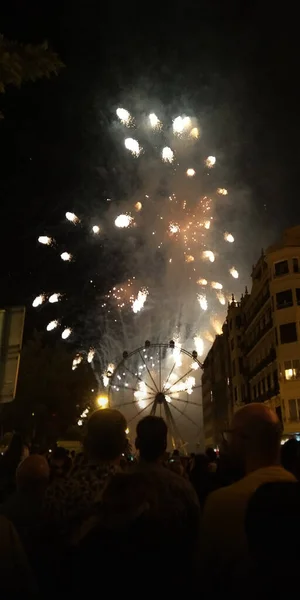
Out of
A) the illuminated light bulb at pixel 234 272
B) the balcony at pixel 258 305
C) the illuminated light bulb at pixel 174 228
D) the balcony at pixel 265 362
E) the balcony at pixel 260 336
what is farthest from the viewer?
the illuminated light bulb at pixel 234 272

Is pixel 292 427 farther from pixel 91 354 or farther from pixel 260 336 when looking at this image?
pixel 91 354

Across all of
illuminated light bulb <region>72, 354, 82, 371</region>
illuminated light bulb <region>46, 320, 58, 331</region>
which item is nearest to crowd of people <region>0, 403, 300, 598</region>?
illuminated light bulb <region>72, 354, 82, 371</region>

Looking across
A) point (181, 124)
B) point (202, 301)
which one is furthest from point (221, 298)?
point (181, 124)

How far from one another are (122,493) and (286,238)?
155ft

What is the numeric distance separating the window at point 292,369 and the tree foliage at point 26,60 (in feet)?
125

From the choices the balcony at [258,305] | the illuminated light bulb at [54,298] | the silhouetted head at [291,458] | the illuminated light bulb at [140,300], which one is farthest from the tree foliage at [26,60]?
the illuminated light bulb at [54,298]

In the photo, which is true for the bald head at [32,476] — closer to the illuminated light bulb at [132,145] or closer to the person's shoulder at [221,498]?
the person's shoulder at [221,498]

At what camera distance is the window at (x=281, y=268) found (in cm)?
4444

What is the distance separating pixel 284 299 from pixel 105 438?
41861 mm

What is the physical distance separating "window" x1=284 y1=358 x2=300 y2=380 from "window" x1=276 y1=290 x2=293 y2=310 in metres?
5.19

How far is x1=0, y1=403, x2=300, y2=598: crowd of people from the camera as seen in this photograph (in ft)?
6.25

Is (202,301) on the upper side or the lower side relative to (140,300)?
upper

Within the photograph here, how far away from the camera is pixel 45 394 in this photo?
36969mm

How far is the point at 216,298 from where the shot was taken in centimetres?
5091
